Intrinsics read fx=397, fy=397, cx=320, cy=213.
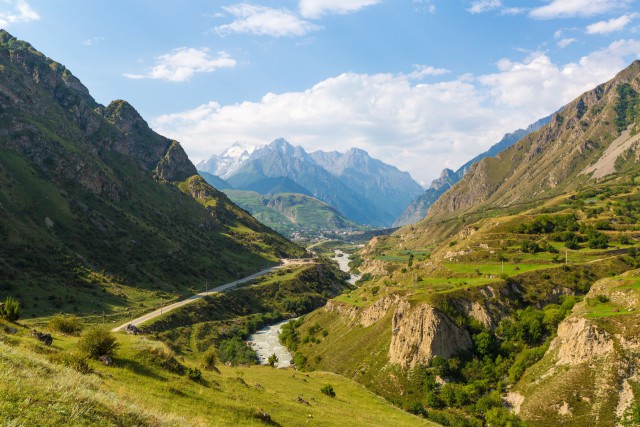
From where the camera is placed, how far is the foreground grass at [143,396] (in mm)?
14898

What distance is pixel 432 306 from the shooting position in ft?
349

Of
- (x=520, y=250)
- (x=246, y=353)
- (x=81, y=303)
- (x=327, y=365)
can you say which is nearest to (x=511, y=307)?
(x=520, y=250)

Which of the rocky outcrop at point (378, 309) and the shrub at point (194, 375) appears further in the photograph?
the rocky outcrop at point (378, 309)

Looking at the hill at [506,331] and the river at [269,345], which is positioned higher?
the hill at [506,331]

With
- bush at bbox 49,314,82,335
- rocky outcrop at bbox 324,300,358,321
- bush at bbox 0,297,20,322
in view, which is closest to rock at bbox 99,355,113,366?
bush at bbox 49,314,82,335

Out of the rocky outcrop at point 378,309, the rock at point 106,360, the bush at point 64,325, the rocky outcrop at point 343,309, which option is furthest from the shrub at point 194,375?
the rocky outcrop at point 343,309

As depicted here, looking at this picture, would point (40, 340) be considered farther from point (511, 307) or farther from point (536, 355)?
point (511, 307)

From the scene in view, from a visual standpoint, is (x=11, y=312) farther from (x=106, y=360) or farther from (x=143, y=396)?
(x=143, y=396)

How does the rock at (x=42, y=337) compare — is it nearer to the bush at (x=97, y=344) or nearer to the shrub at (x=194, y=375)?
the bush at (x=97, y=344)

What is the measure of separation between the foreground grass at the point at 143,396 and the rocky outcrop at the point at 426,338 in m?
45.1

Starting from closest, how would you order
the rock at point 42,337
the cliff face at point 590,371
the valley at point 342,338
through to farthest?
1. the valley at point 342,338
2. the rock at point 42,337
3. the cliff face at point 590,371

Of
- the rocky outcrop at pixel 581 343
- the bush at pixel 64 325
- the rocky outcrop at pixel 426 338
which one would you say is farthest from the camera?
the rocky outcrop at pixel 426 338

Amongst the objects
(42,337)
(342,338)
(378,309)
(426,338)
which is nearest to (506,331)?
(426,338)

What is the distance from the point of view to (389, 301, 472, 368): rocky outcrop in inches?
4060
